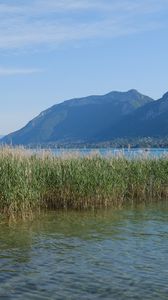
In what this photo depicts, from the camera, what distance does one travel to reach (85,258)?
11.5m

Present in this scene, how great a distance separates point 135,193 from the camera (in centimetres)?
2339

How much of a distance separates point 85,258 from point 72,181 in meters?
8.31

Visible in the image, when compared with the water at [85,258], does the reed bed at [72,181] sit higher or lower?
higher

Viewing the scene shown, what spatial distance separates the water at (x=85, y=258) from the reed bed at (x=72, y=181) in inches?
38.1

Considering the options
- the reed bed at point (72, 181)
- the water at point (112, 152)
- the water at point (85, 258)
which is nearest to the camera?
the water at point (85, 258)

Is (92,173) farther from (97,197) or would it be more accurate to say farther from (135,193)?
(135,193)

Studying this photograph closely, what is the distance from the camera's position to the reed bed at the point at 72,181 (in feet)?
55.7

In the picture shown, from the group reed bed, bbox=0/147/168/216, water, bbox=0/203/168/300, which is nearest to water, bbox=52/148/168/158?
reed bed, bbox=0/147/168/216

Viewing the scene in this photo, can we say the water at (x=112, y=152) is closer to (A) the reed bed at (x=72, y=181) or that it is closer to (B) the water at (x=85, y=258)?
(A) the reed bed at (x=72, y=181)

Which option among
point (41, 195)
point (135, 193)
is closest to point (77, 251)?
point (41, 195)

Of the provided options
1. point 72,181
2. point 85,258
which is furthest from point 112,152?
point 85,258

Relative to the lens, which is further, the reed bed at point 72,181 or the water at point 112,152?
the water at point 112,152

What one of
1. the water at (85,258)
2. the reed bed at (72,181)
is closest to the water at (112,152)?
the reed bed at (72,181)

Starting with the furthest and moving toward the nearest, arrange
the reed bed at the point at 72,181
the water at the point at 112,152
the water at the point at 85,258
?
the water at the point at 112,152 < the reed bed at the point at 72,181 < the water at the point at 85,258
